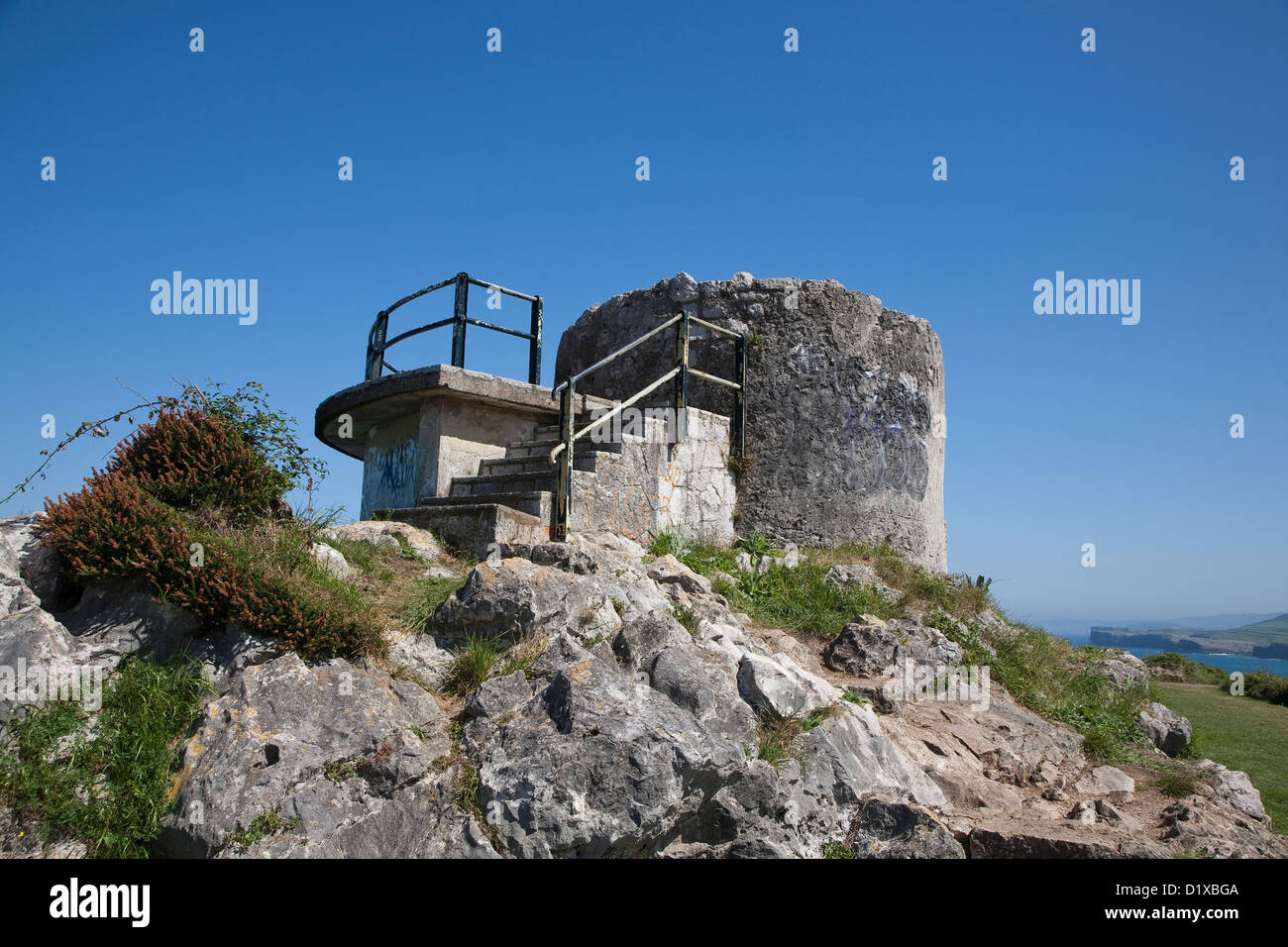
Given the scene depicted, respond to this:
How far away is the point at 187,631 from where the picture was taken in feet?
15.2

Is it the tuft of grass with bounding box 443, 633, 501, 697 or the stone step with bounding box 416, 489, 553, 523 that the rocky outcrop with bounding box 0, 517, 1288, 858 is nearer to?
the tuft of grass with bounding box 443, 633, 501, 697

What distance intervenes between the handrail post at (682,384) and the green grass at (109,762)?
454 centimetres

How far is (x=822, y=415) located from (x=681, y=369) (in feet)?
5.23

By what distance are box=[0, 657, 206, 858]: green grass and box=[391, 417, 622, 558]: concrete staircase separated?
237 cm

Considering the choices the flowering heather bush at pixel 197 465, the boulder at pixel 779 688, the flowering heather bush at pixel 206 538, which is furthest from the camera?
the flowering heather bush at pixel 197 465

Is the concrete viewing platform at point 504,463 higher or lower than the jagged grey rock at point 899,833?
higher

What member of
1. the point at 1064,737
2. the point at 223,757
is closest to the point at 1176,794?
the point at 1064,737

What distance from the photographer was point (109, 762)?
401 centimetres

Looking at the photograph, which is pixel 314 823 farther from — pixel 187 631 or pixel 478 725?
pixel 187 631

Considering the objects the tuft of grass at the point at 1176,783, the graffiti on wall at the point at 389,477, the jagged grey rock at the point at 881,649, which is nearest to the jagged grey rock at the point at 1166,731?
the tuft of grass at the point at 1176,783

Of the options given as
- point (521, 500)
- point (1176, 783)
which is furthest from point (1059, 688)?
point (521, 500)

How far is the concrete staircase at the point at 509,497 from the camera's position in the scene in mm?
6418

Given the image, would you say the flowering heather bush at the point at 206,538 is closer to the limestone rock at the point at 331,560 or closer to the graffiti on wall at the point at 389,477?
the limestone rock at the point at 331,560

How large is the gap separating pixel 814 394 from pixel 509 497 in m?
3.48
